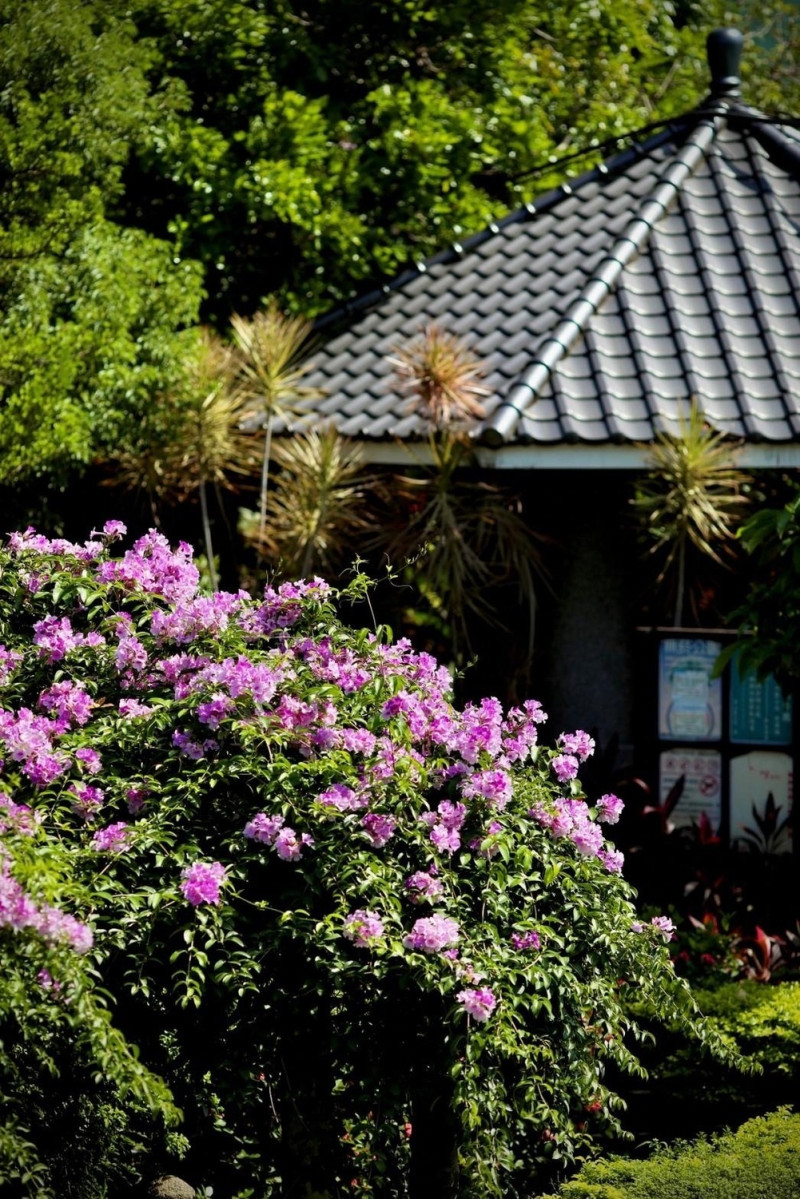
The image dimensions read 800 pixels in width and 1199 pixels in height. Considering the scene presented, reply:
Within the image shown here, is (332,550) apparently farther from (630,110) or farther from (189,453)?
(630,110)

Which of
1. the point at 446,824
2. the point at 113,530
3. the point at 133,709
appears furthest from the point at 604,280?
the point at 446,824

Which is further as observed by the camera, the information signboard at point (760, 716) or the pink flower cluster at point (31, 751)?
the information signboard at point (760, 716)

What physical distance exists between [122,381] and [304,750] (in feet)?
16.2

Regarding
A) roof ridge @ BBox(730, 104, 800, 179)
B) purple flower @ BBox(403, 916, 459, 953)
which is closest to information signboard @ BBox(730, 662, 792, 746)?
roof ridge @ BBox(730, 104, 800, 179)

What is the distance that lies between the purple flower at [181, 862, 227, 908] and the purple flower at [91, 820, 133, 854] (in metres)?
0.19

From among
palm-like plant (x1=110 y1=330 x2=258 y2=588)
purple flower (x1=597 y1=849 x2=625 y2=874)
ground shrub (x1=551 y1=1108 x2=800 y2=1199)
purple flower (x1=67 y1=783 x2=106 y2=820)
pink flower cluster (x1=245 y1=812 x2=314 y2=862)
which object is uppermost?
palm-like plant (x1=110 y1=330 x2=258 y2=588)

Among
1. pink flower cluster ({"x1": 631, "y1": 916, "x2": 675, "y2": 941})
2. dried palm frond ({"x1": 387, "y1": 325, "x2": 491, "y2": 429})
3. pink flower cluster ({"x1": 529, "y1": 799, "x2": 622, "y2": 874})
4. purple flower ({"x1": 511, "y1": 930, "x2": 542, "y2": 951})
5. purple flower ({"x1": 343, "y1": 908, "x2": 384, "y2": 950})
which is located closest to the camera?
purple flower ({"x1": 343, "y1": 908, "x2": 384, "y2": 950})

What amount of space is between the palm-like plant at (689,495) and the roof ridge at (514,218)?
3.45 metres

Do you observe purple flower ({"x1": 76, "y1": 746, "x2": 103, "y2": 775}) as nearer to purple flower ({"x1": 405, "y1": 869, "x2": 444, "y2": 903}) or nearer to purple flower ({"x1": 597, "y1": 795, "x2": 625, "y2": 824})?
purple flower ({"x1": 405, "y1": 869, "x2": 444, "y2": 903})

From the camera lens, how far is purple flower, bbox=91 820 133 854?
3.33 metres

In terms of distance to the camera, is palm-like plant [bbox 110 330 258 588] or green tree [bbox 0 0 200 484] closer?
green tree [bbox 0 0 200 484]

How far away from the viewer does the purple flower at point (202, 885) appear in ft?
10.6

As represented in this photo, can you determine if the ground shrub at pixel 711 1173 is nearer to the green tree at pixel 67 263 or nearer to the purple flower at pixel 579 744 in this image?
the purple flower at pixel 579 744

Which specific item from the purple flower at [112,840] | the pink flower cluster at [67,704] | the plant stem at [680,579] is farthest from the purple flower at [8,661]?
the plant stem at [680,579]
